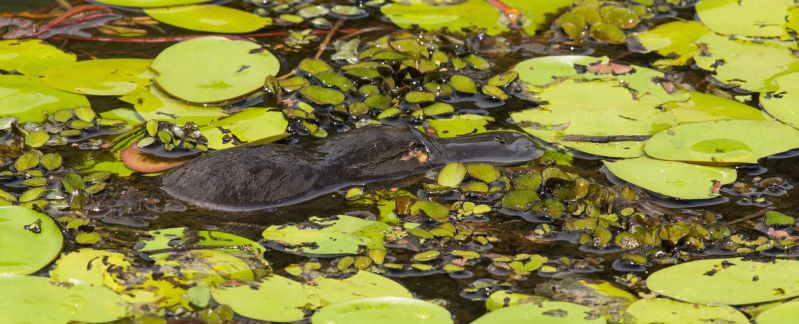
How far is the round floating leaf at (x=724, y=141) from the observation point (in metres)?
4.70

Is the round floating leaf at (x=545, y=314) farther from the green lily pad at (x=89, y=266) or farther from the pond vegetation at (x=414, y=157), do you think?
the green lily pad at (x=89, y=266)

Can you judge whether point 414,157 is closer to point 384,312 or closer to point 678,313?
point 384,312

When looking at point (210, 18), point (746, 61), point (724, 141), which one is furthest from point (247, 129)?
point (746, 61)

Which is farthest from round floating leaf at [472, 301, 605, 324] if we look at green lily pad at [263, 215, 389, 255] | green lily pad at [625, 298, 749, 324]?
green lily pad at [263, 215, 389, 255]

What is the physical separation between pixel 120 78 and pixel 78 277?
190 centimetres

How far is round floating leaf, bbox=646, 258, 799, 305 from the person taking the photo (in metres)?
3.66

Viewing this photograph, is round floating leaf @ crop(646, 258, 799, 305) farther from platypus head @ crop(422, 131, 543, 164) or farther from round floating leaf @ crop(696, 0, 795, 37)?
round floating leaf @ crop(696, 0, 795, 37)

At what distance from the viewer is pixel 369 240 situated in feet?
13.3

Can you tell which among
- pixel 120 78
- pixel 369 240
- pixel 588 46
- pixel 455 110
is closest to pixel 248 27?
pixel 120 78

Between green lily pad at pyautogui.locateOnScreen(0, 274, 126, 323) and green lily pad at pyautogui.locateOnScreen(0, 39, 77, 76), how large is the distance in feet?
6.82

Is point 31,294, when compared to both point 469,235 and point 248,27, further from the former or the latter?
point 248,27

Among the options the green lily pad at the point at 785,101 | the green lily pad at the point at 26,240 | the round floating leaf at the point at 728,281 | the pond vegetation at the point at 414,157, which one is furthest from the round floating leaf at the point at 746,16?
the green lily pad at the point at 26,240

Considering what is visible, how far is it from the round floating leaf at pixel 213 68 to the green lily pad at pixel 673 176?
177cm

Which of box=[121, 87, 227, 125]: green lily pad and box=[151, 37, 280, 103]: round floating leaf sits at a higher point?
box=[151, 37, 280, 103]: round floating leaf
